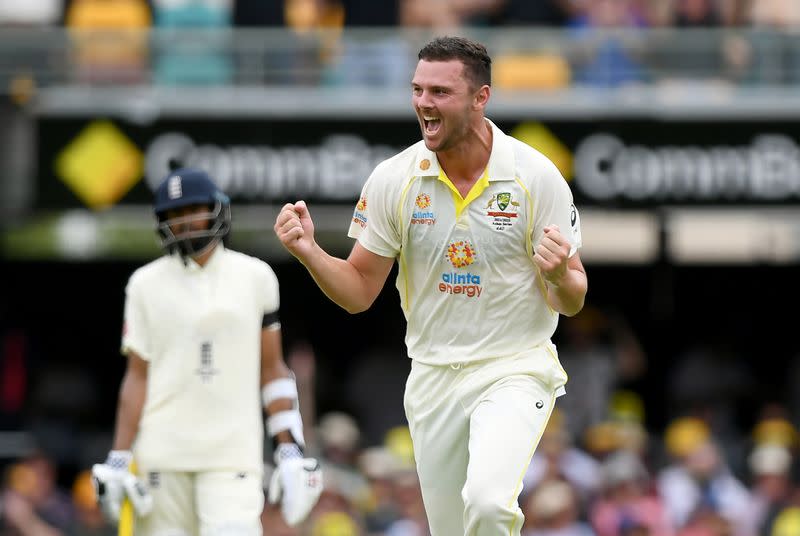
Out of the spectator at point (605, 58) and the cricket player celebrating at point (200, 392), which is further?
the spectator at point (605, 58)

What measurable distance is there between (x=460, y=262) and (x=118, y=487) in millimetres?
2269

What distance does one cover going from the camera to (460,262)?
6.84 m

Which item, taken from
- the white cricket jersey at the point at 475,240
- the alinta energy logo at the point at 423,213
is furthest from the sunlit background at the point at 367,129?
the alinta energy logo at the point at 423,213

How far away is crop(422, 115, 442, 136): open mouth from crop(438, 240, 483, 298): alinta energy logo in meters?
0.45

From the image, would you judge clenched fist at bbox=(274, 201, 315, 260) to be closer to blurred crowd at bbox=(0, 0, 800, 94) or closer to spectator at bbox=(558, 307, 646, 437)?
blurred crowd at bbox=(0, 0, 800, 94)

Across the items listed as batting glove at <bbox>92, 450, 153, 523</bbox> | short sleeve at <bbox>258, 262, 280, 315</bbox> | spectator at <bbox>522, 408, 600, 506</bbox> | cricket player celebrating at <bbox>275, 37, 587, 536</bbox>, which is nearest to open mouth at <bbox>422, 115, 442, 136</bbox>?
cricket player celebrating at <bbox>275, 37, 587, 536</bbox>

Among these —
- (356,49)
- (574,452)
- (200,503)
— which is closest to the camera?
(200,503)

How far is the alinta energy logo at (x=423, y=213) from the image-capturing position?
6875 mm

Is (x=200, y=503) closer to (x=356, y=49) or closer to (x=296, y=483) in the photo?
(x=296, y=483)

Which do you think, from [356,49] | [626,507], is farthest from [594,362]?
[356,49]

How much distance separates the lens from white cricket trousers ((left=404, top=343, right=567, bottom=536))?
256 inches

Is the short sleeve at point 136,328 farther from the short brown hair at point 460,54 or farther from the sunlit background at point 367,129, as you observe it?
the sunlit background at point 367,129

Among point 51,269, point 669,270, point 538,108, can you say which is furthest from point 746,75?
point 51,269

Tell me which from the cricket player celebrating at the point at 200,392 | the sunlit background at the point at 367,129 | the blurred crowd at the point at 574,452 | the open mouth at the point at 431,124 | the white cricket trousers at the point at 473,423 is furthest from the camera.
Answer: the sunlit background at the point at 367,129
